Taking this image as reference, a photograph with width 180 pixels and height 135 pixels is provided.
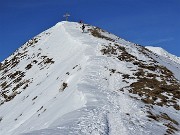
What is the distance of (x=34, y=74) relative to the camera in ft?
197

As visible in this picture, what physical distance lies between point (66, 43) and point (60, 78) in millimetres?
21404

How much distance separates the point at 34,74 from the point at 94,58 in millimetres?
14710

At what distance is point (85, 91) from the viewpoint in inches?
1328

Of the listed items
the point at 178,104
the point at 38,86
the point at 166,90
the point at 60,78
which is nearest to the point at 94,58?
the point at 60,78

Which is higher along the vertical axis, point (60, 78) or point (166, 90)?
point (60, 78)

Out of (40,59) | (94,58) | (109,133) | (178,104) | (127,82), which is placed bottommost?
(109,133)

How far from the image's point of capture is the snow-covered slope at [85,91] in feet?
85.6

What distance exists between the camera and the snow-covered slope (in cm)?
2608

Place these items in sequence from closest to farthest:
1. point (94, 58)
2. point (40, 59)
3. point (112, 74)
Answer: point (112, 74) → point (94, 58) → point (40, 59)

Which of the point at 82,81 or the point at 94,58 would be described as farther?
the point at 94,58

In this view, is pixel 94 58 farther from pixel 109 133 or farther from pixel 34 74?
pixel 109 133

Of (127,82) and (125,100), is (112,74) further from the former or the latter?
(125,100)

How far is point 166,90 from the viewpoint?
4062 cm

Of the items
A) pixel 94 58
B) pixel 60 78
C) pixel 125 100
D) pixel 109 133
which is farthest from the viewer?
pixel 94 58
